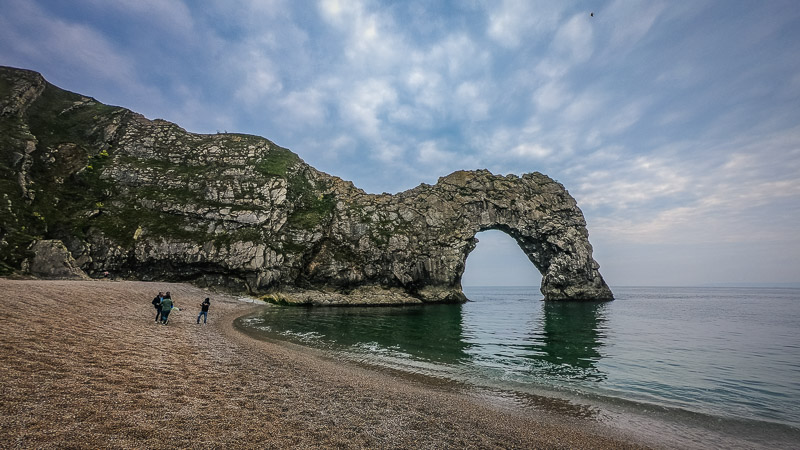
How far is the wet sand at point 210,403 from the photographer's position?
8086mm

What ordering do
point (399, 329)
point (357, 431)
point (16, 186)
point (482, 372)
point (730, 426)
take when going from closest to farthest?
point (357, 431) < point (730, 426) < point (482, 372) < point (399, 329) < point (16, 186)

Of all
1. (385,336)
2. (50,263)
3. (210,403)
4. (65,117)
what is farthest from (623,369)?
(65,117)

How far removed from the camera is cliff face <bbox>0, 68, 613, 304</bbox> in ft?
221

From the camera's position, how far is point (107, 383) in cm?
1098

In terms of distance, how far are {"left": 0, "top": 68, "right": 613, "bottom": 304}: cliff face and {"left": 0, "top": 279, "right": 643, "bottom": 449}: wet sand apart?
5363 cm

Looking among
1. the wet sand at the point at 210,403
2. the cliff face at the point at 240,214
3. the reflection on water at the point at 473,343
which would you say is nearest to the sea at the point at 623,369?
the reflection on water at the point at 473,343

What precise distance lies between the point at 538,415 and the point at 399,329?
1106 inches

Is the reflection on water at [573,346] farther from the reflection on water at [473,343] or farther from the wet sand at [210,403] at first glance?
the wet sand at [210,403]

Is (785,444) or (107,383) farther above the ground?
(107,383)

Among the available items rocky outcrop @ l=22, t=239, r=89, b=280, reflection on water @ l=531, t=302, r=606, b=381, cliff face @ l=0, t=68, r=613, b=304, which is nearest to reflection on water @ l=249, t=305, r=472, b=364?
reflection on water @ l=531, t=302, r=606, b=381

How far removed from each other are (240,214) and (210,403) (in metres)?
78.2

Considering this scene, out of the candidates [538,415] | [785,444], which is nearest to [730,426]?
[785,444]

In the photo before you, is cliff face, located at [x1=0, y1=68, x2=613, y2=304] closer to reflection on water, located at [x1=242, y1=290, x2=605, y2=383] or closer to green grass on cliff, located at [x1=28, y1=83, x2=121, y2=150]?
green grass on cliff, located at [x1=28, y1=83, x2=121, y2=150]

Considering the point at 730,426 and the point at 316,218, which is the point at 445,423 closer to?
the point at 730,426
